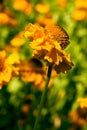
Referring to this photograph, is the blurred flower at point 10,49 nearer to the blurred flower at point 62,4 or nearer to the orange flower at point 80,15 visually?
the orange flower at point 80,15

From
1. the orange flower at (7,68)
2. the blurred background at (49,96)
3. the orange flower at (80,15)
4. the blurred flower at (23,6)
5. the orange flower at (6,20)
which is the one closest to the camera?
the orange flower at (7,68)

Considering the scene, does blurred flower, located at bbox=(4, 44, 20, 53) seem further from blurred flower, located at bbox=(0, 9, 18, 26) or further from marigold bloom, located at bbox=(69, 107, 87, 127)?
marigold bloom, located at bbox=(69, 107, 87, 127)

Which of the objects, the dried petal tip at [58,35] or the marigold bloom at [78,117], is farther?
the marigold bloom at [78,117]

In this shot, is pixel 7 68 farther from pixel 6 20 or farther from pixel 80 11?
pixel 80 11

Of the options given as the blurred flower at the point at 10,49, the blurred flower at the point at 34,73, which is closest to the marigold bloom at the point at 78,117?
the blurred flower at the point at 34,73

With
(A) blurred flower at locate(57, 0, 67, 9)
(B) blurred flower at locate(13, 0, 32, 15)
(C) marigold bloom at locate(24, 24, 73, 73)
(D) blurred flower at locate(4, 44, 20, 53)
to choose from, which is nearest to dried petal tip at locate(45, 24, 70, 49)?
(C) marigold bloom at locate(24, 24, 73, 73)

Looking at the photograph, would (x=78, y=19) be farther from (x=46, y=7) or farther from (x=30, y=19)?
(x=30, y=19)

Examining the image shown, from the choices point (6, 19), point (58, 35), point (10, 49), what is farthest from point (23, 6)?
point (58, 35)
